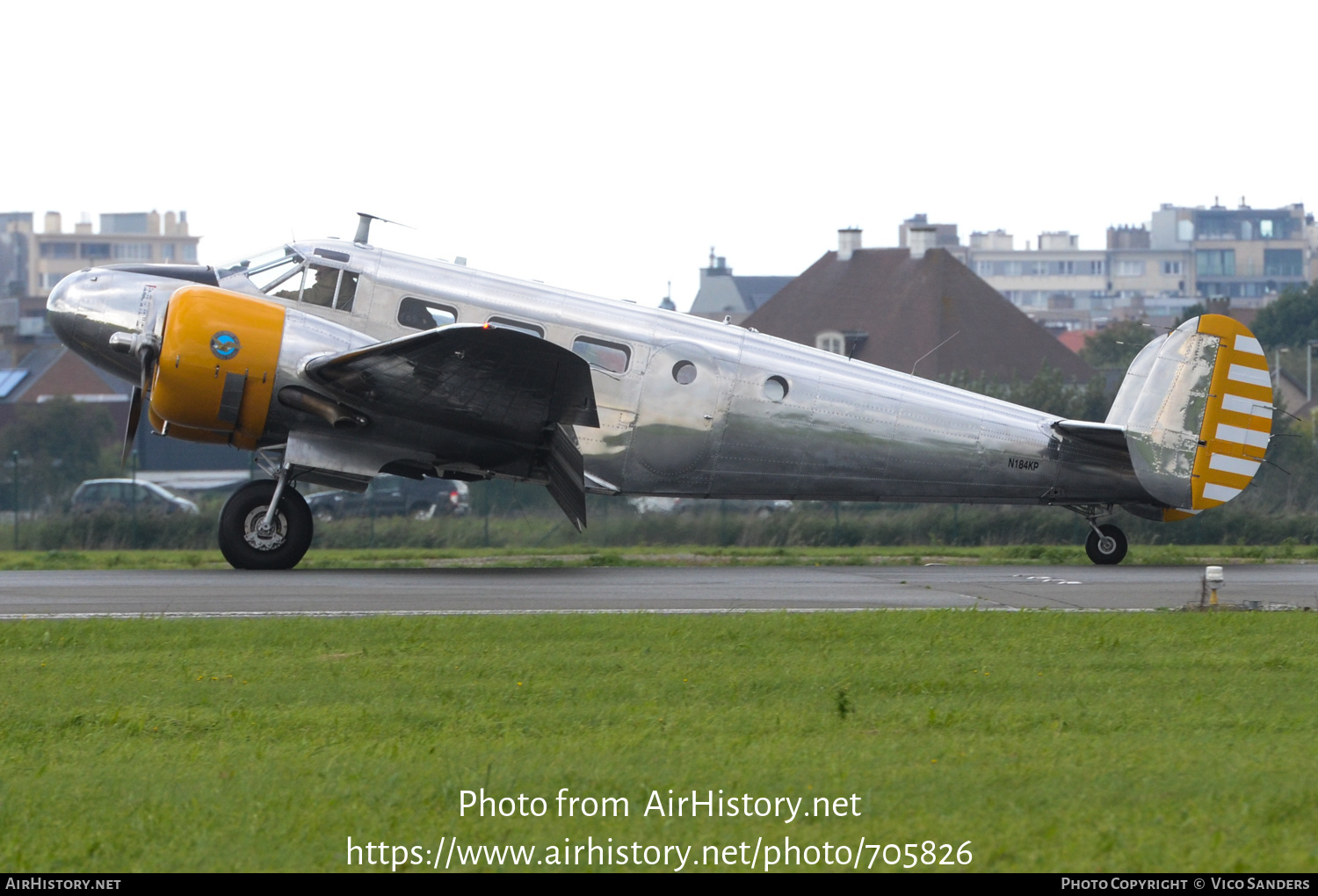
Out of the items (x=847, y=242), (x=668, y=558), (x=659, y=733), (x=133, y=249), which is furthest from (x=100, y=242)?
(x=659, y=733)

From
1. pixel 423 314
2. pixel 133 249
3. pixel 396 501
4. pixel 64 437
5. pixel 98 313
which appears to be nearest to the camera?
pixel 98 313

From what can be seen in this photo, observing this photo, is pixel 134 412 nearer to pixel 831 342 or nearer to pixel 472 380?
pixel 472 380

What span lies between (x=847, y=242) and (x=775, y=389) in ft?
183

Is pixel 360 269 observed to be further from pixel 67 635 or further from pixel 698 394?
pixel 67 635

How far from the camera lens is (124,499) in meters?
33.5

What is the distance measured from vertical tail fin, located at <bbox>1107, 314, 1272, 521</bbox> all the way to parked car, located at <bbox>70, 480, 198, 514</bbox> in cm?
1806

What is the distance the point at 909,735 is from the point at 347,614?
20.0 feet

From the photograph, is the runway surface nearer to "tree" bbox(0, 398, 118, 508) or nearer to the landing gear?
the landing gear

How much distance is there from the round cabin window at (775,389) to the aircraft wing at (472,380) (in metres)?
2.22

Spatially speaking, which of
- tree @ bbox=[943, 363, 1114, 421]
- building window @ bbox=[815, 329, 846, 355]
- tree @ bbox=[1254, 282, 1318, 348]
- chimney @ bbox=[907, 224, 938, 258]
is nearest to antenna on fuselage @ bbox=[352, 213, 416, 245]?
tree @ bbox=[943, 363, 1114, 421]

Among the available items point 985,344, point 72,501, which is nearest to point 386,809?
point 72,501

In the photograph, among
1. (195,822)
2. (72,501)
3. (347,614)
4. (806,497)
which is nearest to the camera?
(195,822)

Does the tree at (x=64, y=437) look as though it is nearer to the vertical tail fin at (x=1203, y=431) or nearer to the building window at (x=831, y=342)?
the building window at (x=831, y=342)

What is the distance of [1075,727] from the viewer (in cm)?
753
